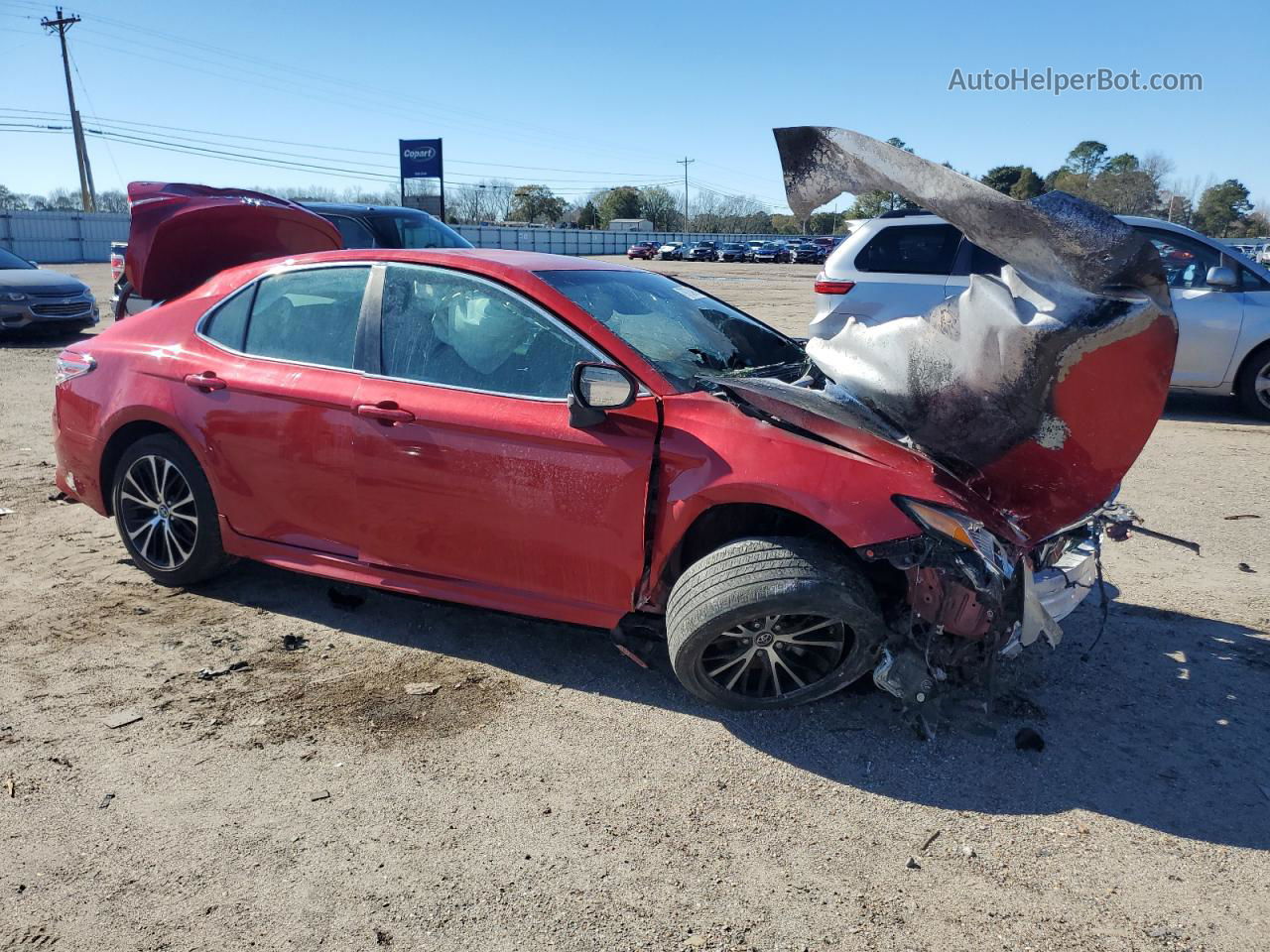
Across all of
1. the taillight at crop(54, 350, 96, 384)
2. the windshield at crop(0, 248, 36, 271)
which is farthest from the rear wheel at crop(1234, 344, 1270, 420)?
the windshield at crop(0, 248, 36, 271)

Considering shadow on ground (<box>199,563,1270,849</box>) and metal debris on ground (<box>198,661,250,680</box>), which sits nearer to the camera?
shadow on ground (<box>199,563,1270,849</box>)

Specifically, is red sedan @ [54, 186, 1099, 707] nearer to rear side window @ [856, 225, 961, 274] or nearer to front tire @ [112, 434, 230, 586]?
front tire @ [112, 434, 230, 586]

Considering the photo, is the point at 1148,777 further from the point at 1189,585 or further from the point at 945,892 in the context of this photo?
the point at 1189,585

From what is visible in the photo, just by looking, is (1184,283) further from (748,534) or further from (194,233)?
(194,233)

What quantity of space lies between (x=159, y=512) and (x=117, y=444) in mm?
421

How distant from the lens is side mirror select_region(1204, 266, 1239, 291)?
8.72m

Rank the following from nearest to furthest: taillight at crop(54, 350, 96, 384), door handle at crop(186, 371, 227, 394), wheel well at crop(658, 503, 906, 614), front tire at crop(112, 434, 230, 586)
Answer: wheel well at crop(658, 503, 906, 614), door handle at crop(186, 371, 227, 394), front tire at crop(112, 434, 230, 586), taillight at crop(54, 350, 96, 384)

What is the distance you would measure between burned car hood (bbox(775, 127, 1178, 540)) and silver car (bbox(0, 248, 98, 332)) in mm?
13579

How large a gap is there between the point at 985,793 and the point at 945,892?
54cm

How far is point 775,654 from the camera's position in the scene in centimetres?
332

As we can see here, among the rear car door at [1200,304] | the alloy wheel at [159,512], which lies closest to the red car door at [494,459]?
the alloy wheel at [159,512]

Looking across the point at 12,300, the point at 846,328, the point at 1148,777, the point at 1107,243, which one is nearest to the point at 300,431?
the point at 846,328

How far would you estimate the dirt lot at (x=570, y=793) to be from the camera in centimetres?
247

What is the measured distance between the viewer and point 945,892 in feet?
Answer: 8.41
